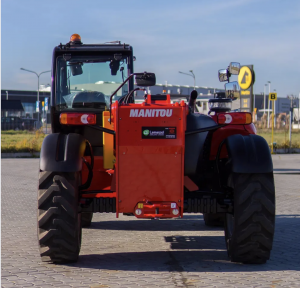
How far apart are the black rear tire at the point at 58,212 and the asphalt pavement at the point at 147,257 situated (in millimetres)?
258

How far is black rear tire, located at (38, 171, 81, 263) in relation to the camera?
19.4 feet

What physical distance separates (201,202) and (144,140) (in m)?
0.94

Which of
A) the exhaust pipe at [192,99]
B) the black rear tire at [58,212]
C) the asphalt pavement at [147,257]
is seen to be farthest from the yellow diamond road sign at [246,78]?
the black rear tire at [58,212]

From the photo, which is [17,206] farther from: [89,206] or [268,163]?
[268,163]

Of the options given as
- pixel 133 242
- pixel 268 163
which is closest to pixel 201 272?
pixel 268 163

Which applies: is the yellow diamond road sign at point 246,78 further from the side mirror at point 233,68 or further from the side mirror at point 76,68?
the side mirror at point 76,68

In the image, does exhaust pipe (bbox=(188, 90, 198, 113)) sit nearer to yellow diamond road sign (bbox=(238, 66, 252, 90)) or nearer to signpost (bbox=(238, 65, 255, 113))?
signpost (bbox=(238, 65, 255, 113))

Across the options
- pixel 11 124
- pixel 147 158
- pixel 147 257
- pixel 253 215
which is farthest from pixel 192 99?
pixel 11 124

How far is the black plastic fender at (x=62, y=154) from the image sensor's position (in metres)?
5.96

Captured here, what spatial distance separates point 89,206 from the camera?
Answer: 6164 mm

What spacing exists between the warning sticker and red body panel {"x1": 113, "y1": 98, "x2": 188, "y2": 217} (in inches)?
1.2

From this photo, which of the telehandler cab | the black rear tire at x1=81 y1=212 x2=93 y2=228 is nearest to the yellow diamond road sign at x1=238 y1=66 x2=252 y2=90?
the black rear tire at x1=81 y1=212 x2=93 y2=228

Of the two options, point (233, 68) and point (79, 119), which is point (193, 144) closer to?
point (79, 119)

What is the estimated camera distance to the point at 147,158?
5852 mm
